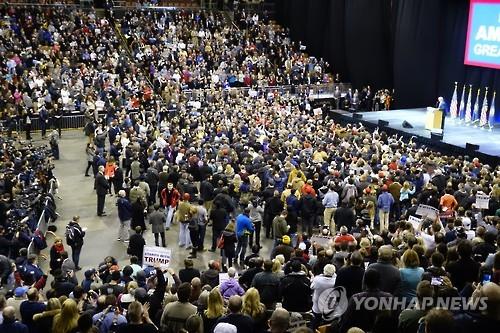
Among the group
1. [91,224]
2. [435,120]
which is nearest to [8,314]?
[91,224]

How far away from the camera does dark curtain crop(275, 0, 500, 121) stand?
1016 inches

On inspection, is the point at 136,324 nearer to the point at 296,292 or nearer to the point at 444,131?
the point at 296,292

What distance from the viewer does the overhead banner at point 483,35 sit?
23172mm

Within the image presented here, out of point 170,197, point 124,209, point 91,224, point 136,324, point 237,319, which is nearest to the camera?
point 136,324

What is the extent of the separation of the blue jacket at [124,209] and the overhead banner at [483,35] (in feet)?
56.3

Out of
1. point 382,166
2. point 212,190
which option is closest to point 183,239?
point 212,190

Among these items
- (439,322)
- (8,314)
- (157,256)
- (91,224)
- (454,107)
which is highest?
(439,322)

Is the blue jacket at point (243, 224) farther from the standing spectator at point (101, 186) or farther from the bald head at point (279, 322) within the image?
the bald head at point (279, 322)

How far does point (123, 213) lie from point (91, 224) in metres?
2.10

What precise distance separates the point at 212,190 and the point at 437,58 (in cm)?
1715

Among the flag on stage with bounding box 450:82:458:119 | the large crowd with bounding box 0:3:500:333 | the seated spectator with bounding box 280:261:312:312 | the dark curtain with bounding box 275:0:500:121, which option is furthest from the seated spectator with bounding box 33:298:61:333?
the flag on stage with bounding box 450:82:458:119

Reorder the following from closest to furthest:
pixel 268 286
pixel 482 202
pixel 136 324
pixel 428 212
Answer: pixel 136 324 < pixel 268 286 < pixel 428 212 < pixel 482 202

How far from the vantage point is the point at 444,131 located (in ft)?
73.8

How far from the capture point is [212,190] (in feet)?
45.3
